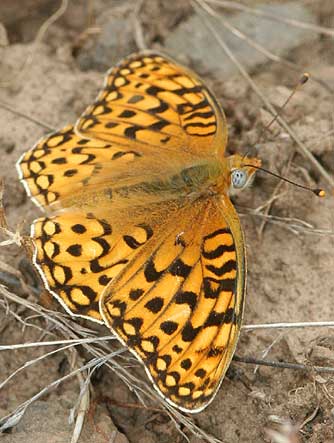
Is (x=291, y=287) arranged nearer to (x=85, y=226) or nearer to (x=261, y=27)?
(x=85, y=226)

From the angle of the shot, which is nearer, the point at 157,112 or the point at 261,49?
the point at 157,112

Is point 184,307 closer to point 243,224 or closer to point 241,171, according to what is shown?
point 241,171

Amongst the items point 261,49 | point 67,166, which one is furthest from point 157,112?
point 261,49

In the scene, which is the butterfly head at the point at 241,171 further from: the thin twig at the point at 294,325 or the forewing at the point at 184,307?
the thin twig at the point at 294,325

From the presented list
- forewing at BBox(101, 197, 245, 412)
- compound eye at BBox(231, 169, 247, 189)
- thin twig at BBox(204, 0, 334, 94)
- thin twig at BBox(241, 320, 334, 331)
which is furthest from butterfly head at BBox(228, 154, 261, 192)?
thin twig at BBox(204, 0, 334, 94)

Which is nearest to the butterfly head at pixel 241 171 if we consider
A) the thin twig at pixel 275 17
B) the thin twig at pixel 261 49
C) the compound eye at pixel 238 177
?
the compound eye at pixel 238 177
